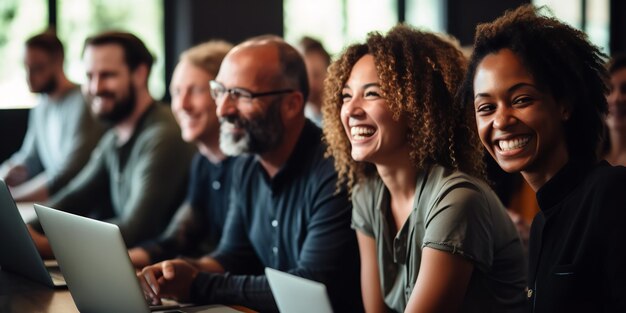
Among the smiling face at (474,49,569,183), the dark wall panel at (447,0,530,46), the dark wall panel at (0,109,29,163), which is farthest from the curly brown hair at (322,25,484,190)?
the dark wall panel at (447,0,530,46)

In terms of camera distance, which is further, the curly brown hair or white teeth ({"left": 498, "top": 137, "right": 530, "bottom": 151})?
the curly brown hair

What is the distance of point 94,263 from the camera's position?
1.95 metres

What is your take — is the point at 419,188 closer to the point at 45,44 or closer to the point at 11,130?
the point at 45,44

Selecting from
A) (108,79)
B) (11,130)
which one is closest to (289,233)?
(108,79)

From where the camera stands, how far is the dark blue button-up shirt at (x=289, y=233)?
240 cm

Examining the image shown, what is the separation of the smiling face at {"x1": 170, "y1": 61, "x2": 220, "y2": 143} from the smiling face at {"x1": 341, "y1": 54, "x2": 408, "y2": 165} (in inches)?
58.5

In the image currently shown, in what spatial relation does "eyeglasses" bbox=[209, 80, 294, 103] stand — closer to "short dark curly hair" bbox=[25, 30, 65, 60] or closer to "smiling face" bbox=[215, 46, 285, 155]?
"smiling face" bbox=[215, 46, 285, 155]

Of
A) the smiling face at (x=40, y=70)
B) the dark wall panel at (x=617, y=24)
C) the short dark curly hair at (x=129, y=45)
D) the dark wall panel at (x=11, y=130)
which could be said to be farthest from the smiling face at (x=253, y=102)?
the dark wall panel at (x=617, y=24)

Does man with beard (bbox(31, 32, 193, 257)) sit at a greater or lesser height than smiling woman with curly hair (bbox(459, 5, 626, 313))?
lesser

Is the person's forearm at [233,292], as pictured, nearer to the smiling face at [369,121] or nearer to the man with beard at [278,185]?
the man with beard at [278,185]

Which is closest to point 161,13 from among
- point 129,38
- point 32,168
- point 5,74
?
point 5,74

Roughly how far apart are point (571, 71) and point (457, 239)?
0.44 m

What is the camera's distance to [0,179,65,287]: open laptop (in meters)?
2.41

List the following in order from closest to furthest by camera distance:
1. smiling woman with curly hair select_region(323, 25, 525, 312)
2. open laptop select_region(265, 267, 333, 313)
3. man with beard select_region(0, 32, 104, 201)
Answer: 1. open laptop select_region(265, 267, 333, 313)
2. smiling woman with curly hair select_region(323, 25, 525, 312)
3. man with beard select_region(0, 32, 104, 201)
